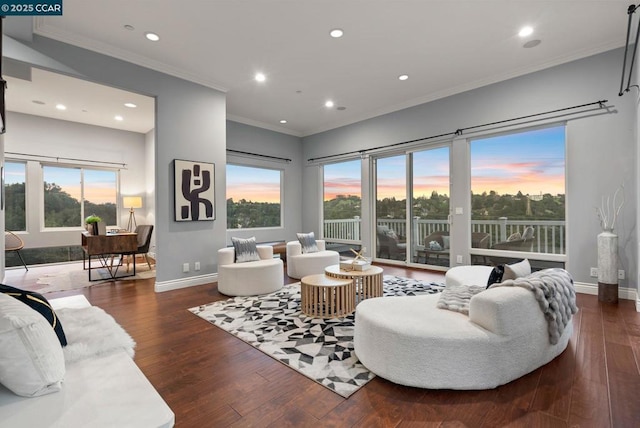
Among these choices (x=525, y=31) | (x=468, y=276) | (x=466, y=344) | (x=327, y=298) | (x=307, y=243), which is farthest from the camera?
(x=307, y=243)

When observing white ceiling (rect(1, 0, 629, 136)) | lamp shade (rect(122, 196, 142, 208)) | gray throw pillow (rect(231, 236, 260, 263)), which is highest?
white ceiling (rect(1, 0, 629, 136))

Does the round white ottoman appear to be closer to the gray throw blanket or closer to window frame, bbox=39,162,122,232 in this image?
the gray throw blanket

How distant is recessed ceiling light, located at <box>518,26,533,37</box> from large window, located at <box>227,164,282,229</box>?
5.15 metres

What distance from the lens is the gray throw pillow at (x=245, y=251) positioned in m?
4.35

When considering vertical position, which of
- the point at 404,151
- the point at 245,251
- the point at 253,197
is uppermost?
the point at 404,151

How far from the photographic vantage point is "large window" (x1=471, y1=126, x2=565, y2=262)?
4258 millimetres

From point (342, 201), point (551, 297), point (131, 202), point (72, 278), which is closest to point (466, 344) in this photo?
point (551, 297)

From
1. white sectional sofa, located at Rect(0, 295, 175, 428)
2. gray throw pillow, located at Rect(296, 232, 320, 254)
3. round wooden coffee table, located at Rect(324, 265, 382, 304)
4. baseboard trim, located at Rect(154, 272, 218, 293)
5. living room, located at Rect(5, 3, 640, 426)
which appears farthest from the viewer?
gray throw pillow, located at Rect(296, 232, 320, 254)

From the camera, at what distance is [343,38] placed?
3.58m

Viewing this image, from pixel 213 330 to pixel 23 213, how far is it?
20.3 ft

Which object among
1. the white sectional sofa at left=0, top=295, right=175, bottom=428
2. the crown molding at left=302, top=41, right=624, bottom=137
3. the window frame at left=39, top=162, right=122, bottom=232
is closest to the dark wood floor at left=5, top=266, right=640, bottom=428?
the white sectional sofa at left=0, top=295, right=175, bottom=428

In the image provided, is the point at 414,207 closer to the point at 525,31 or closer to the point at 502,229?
the point at 502,229

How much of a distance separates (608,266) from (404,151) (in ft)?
11.2

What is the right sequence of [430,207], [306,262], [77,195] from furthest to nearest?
[77,195] → [430,207] → [306,262]
